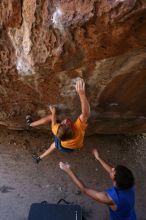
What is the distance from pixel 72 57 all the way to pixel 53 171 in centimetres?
195

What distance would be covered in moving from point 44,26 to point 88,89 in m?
0.88

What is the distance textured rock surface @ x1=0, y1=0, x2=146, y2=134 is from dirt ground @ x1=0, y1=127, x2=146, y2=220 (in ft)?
2.00

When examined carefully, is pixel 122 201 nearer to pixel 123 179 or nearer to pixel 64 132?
pixel 123 179

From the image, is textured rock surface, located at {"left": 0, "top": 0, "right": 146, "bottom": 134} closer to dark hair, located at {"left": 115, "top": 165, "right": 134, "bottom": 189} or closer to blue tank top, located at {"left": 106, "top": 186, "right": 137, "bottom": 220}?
dark hair, located at {"left": 115, "top": 165, "right": 134, "bottom": 189}

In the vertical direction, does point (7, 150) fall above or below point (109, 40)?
below

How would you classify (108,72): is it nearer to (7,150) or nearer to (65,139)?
(65,139)

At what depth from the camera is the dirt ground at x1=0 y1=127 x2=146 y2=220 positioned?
181 inches

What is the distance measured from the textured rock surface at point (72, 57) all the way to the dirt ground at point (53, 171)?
2.00 ft

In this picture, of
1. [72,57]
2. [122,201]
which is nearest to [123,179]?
[122,201]

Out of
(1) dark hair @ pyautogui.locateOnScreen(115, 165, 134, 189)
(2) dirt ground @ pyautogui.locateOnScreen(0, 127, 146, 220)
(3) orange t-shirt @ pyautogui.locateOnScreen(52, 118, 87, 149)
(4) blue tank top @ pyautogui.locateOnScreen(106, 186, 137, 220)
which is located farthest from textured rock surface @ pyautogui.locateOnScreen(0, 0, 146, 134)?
(4) blue tank top @ pyautogui.locateOnScreen(106, 186, 137, 220)

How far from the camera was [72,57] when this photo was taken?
341cm

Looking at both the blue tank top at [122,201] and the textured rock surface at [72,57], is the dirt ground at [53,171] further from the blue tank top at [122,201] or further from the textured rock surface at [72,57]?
the blue tank top at [122,201]

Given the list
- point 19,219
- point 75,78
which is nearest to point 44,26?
point 75,78

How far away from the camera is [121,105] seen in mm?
4230
